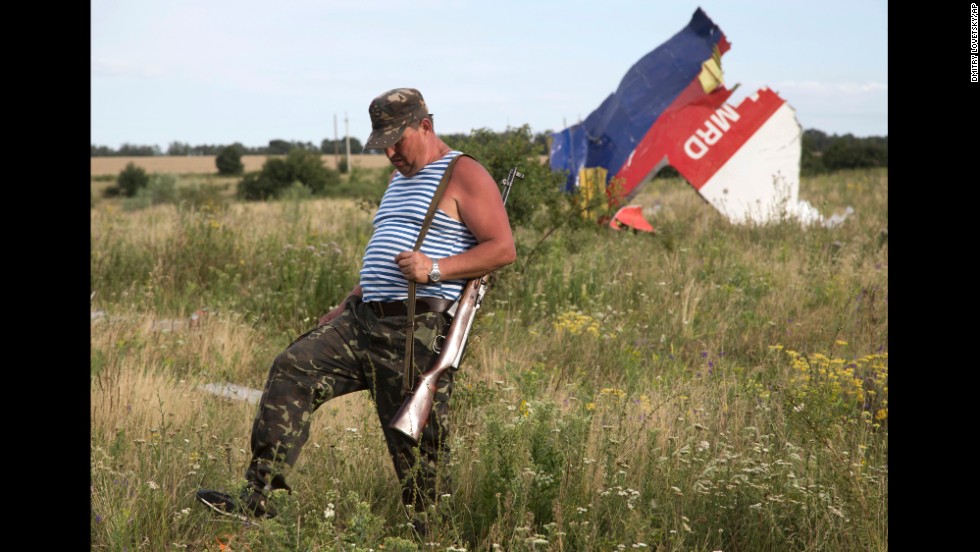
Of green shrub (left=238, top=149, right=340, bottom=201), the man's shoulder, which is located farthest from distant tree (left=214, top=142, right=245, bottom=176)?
the man's shoulder

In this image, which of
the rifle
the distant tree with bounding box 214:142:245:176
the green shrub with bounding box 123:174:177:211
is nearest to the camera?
the rifle

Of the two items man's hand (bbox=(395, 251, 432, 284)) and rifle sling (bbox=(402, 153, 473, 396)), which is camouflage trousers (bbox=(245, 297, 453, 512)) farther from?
man's hand (bbox=(395, 251, 432, 284))

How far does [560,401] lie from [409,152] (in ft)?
6.83

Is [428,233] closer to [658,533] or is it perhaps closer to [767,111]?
[658,533]

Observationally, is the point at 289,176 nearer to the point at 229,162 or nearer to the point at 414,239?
the point at 414,239

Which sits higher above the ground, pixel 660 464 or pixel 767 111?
pixel 767 111

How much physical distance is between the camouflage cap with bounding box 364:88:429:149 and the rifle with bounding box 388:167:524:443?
2.23ft

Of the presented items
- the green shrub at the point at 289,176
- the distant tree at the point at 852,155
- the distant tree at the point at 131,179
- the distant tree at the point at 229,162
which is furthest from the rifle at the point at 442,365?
the distant tree at the point at 229,162

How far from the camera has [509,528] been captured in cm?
391

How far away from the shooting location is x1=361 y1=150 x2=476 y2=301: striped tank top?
3.96m

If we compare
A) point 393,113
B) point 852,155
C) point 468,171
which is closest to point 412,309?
point 468,171
